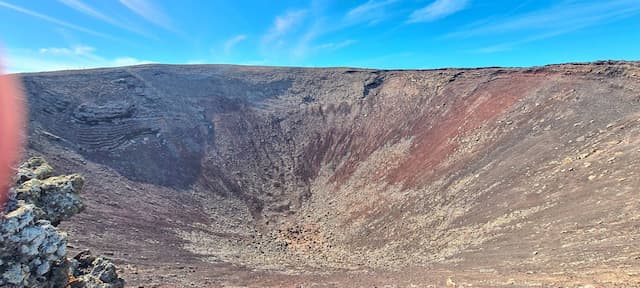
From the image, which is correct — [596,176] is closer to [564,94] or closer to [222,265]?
[564,94]

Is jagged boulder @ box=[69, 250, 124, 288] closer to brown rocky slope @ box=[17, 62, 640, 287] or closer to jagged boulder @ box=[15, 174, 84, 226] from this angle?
jagged boulder @ box=[15, 174, 84, 226]

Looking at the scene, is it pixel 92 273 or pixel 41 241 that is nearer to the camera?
pixel 41 241

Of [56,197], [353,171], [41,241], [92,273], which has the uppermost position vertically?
[353,171]

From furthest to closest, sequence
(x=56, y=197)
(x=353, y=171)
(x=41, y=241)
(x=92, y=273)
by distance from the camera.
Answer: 1. (x=353, y=171)
2. (x=56, y=197)
3. (x=92, y=273)
4. (x=41, y=241)

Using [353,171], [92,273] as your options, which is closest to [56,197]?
[92,273]

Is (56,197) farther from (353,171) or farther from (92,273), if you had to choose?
(353,171)

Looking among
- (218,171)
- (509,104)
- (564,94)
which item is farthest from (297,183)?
(564,94)
